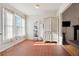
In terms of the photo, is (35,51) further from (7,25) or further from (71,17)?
(71,17)

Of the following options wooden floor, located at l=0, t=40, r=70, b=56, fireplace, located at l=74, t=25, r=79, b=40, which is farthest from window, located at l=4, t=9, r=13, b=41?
fireplace, located at l=74, t=25, r=79, b=40

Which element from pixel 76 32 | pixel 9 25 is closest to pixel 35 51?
pixel 9 25

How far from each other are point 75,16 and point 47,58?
7.56 metres

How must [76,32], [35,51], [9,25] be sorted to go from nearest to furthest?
[35,51] → [9,25] → [76,32]

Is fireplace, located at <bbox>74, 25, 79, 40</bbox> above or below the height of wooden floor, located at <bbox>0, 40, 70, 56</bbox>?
above

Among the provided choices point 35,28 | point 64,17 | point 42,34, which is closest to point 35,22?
point 35,28

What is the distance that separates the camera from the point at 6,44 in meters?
6.93

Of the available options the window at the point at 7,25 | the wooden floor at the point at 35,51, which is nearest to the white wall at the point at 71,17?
the wooden floor at the point at 35,51

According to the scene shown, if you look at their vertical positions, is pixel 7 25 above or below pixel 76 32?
above

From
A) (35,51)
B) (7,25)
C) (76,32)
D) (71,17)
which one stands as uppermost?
(71,17)

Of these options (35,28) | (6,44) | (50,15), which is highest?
(50,15)

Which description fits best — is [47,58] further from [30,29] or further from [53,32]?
[30,29]

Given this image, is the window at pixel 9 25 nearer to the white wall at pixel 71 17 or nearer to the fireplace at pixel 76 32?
the white wall at pixel 71 17

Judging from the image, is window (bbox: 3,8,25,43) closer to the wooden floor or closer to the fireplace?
the wooden floor
